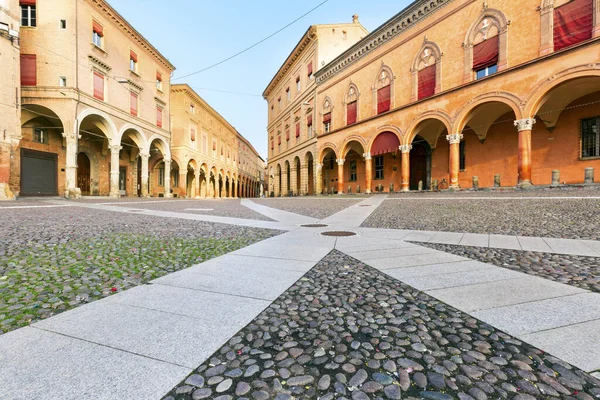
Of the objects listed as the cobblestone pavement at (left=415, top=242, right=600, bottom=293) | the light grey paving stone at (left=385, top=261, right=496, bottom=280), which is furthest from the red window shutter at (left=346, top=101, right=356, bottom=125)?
the light grey paving stone at (left=385, top=261, right=496, bottom=280)

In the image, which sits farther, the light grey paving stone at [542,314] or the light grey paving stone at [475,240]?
the light grey paving stone at [475,240]

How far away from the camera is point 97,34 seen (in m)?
20.1

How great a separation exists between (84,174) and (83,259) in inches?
1006

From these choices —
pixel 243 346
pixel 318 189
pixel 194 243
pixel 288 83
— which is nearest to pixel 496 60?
pixel 318 189

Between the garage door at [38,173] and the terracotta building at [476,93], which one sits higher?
the terracotta building at [476,93]

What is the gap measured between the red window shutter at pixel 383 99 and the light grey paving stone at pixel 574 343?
21.1 m

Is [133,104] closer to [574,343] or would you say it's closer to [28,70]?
[28,70]

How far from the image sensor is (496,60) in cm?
1478

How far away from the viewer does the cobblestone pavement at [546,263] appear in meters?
2.36

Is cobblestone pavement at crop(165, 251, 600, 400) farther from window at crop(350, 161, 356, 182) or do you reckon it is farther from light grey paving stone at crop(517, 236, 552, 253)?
window at crop(350, 161, 356, 182)

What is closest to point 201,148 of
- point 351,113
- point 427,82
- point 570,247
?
point 351,113

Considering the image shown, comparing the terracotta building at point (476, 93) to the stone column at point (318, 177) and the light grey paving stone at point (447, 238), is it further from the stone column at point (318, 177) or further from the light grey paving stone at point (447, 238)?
the light grey paving stone at point (447, 238)

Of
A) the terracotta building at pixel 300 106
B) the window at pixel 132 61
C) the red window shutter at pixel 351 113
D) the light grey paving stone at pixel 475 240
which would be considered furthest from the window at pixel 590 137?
the window at pixel 132 61

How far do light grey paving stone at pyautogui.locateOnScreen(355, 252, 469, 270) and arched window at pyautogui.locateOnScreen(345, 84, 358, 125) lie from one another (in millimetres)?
21577
